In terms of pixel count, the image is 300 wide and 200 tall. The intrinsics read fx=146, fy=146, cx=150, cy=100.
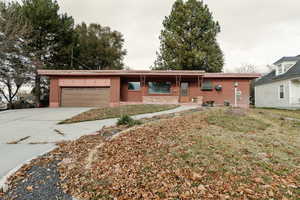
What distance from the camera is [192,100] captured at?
41.9 feet

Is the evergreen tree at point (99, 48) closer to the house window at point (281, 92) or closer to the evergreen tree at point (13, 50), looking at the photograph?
the evergreen tree at point (13, 50)

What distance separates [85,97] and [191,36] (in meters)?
13.9

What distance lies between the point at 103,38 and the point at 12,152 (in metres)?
21.4

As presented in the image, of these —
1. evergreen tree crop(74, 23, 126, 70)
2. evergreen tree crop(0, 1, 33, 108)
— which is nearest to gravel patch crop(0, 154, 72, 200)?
evergreen tree crop(0, 1, 33, 108)

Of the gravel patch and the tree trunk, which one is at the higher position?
the tree trunk

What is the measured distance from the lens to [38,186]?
2.22 meters

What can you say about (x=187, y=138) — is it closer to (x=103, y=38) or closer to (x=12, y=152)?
(x=12, y=152)

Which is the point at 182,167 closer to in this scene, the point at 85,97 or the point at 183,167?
the point at 183,167

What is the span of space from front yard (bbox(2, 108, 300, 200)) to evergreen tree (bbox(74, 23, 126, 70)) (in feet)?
63.3

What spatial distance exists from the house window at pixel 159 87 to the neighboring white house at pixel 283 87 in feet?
36.8

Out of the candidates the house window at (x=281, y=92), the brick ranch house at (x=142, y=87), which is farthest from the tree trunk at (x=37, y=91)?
the house window at (x=281, y=92)

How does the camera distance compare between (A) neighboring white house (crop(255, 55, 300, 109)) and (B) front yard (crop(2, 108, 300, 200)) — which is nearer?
(B) front yard (crop(2, 108, 300, 200))

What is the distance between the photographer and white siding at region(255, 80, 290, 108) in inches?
550

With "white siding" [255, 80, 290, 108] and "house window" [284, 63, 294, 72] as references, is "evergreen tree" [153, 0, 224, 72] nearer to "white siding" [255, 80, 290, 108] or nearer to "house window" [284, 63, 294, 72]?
"white siding" [255, 80, 290, 108]
